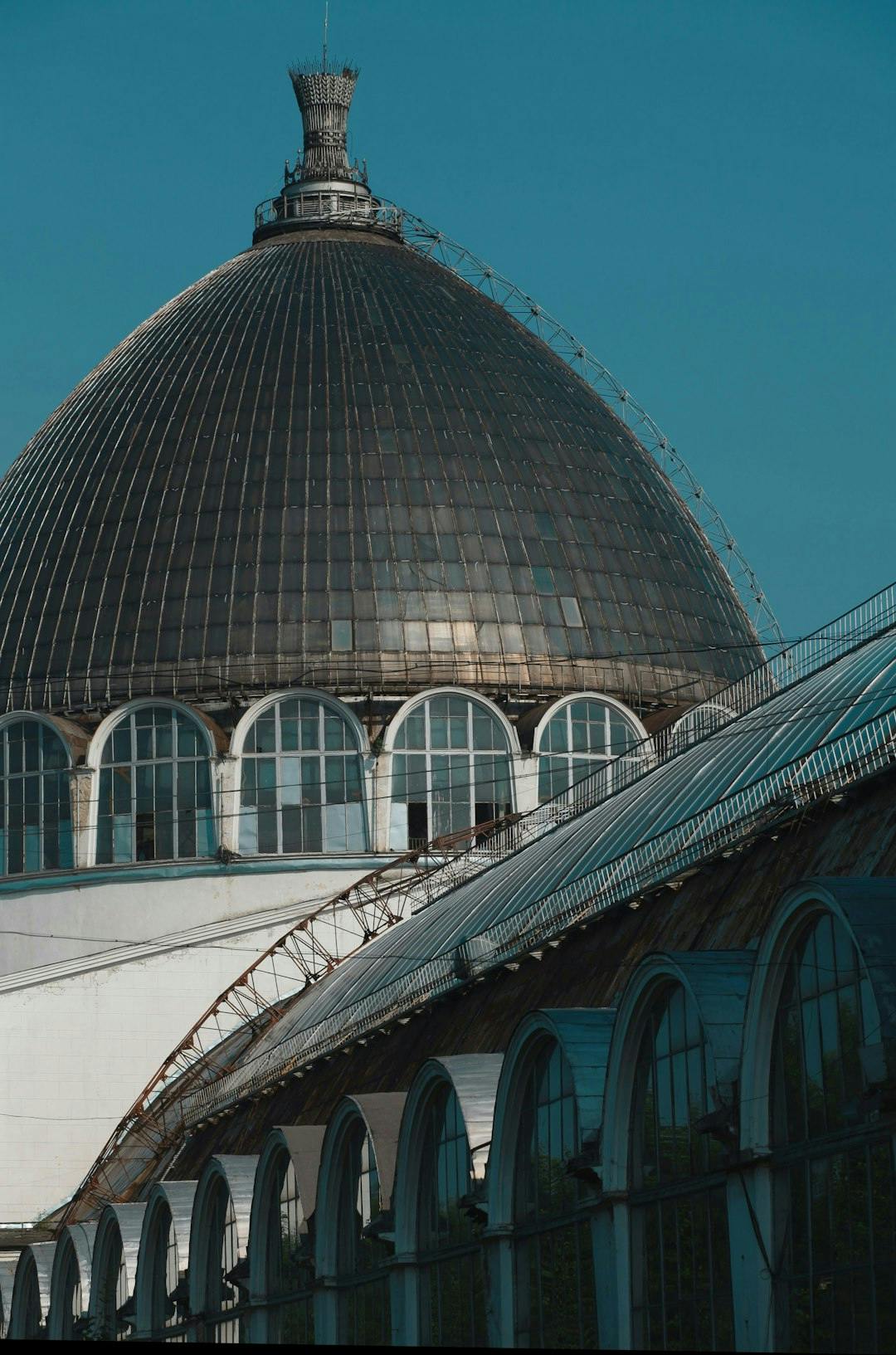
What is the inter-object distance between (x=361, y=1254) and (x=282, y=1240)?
285 centimetres

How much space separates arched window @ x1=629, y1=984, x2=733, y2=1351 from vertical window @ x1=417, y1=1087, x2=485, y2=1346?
371 centimetres

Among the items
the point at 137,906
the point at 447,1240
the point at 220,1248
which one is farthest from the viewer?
the point at 137,906

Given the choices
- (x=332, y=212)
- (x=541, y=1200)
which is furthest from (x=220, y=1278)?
(x=332, y=212)

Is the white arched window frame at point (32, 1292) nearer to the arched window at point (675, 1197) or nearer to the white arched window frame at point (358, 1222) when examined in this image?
the white arched window frame at point (358, 1222)

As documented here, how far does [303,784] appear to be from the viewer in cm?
5288

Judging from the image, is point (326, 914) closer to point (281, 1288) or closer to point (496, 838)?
point (496, 838)

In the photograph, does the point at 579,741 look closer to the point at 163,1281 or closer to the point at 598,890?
the point at 163,1281

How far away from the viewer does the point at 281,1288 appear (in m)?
32.6

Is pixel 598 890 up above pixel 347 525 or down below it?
below

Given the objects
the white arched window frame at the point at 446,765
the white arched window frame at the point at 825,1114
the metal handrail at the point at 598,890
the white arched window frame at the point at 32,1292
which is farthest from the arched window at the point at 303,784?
the white arched window frame at the point at 825,1114

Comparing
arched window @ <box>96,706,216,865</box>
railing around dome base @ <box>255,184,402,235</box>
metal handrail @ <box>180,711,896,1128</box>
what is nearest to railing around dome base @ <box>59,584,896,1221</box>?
metal handrail @ <box>180,711,896,1128</box>

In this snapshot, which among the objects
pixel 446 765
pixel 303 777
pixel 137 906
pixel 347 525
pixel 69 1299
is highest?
pixel 347 525

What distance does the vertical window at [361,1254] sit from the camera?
29.1 meters

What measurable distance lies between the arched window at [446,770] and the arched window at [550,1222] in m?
27.4
